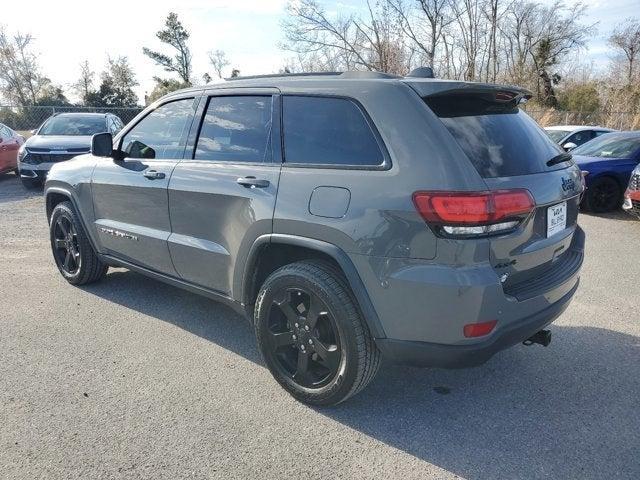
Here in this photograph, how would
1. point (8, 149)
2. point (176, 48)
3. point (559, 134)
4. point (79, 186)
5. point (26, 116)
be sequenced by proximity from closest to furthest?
1. point (79, 186)
2. point (8, 149)
3. point (559, 134)
4. point (26, 116)
5. point (176, 48)

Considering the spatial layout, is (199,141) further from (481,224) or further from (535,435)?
(535,435)

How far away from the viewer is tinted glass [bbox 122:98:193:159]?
12.1 feet

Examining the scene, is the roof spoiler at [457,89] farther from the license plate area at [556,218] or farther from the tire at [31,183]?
the tire at [31,183]

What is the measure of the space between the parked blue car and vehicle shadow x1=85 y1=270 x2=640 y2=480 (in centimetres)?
607

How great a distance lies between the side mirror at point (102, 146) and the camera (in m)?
4.07

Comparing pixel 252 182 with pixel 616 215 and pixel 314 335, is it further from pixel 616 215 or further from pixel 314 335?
pixel 616 215

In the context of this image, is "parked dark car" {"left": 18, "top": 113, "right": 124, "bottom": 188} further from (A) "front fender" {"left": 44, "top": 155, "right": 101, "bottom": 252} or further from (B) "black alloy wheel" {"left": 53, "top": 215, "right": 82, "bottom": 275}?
(A) "front fender" {"left": 44, "top": 155, "right": 101, "bottom": 252}

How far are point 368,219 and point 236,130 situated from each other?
1.31 meters

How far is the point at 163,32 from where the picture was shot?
168 feet

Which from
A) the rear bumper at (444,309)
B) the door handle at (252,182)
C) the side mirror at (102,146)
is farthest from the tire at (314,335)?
the side mirror at (102,146)

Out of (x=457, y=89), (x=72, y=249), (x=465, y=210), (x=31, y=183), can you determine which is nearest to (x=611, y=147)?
(x=457, y=89)

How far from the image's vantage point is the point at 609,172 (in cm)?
895

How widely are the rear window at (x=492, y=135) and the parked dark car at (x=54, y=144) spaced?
378 inches

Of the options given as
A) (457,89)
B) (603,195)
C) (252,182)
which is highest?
(457,89)
